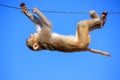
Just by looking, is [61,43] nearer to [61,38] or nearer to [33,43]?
[61,38]

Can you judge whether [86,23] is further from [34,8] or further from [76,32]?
[34,8]

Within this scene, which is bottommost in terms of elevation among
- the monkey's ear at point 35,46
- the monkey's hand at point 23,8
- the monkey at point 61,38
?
the monkey's ear at point 35,46

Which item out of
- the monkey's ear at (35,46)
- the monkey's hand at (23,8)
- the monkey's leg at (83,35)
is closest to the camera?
the monkey's hand at (23,8)

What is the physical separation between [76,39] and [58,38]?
484mm

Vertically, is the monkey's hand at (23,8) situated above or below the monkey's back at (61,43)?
above

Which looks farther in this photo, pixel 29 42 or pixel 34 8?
pixel 29 42

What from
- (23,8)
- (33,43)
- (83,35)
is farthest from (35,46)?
(83,35)

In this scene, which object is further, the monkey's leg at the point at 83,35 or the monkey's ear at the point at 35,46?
the monkey's ear at the point at 35,46

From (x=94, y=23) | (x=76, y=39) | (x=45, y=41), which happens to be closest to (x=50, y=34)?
(x=45, y=41)

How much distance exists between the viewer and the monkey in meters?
7.65

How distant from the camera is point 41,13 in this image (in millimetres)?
7387

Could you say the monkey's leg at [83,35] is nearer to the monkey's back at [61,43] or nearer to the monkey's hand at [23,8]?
the monkey's back at [61,43]

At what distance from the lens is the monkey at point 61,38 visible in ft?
25.1

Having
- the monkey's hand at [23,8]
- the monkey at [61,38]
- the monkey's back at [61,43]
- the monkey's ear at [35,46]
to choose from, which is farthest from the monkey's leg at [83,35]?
the monkey's hand at [23,8]
